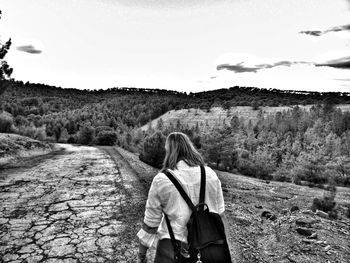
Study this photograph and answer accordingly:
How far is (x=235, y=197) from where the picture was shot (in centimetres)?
1053

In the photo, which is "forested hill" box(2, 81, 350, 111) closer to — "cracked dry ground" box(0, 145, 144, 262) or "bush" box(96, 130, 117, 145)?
"bush" box(96, 130, 117, 145)

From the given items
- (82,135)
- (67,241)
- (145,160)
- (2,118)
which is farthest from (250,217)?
(82,135)

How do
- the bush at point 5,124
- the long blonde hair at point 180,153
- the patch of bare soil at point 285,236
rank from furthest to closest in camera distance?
1. the bush at point 5,124
2. the patch of bare soil at point 285,236
3. the long blonde hair at point 180,153

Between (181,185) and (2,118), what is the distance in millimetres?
36449

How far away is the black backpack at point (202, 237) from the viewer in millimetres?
2160

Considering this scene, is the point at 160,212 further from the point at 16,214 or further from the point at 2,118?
the point at 2,118

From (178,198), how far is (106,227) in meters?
4.38

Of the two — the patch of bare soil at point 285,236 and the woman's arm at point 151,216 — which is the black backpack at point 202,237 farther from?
the patch of bare soil at point 285,236

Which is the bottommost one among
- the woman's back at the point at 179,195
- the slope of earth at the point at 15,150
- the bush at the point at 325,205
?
the bush at the point at 325,205

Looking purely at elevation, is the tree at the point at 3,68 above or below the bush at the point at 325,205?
above

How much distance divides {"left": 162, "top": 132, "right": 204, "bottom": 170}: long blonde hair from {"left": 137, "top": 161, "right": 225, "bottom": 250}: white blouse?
58mm

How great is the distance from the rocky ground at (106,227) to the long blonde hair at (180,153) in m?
2.97

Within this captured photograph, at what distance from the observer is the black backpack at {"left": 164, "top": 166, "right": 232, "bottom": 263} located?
2160mm

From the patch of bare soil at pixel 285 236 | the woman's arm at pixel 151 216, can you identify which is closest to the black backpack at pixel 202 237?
the woman's arm at pixel 151 216
